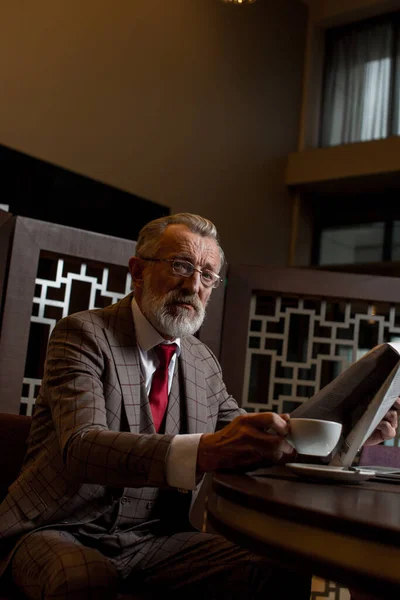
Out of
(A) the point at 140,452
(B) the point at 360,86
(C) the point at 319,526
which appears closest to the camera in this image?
(C) the point at 319,526

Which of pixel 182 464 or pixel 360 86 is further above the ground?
pixel 360 86

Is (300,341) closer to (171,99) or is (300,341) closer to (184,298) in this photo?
(184,298)

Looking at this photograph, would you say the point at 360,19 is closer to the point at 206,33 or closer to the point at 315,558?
the point at 206,33

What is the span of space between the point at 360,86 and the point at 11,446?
605 cm

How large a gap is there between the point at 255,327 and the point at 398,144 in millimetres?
1994

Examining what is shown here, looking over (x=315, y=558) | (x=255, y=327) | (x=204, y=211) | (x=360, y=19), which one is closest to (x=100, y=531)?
(x=315, y=558)

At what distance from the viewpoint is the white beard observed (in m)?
1.76

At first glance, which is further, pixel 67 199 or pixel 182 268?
pixel 67 199

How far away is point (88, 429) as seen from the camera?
137 centimetres

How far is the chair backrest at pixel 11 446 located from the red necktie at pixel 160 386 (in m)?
0.29

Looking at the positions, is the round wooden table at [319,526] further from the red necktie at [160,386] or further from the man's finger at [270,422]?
the red necktie at [160,386]

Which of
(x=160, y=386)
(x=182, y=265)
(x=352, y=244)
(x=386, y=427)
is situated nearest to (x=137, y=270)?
(x=182, y=265)

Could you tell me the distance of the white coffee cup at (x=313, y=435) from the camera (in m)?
1.14

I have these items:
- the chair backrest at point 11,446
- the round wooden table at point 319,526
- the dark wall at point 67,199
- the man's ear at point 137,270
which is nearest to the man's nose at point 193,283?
the man's ear at point 137,270
